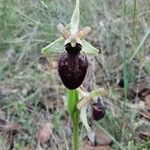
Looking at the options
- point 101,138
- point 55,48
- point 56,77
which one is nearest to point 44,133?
point 101,138

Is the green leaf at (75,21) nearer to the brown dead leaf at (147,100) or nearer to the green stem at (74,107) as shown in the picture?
the green stem at (74,107)

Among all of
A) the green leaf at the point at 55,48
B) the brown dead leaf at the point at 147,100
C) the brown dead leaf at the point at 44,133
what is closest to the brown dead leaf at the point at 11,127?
the brown dead leaf at the point at 44,133

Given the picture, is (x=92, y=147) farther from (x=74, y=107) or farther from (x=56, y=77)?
(x=74, y=107)

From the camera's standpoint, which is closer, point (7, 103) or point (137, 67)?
point (7, 103)

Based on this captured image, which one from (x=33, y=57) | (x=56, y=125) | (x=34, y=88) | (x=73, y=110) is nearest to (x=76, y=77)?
(x=73, y=110)

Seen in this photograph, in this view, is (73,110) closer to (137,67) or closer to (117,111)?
(117,111)
